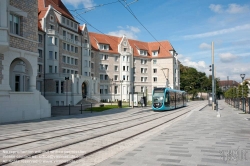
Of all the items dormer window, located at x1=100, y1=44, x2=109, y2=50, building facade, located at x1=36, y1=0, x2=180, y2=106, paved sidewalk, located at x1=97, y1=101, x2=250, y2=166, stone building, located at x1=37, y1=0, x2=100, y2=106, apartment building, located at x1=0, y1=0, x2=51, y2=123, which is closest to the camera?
paved sidewalk, located at x1=97, y1=101, x2=250, y2=166

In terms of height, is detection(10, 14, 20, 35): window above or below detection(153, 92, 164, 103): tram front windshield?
above

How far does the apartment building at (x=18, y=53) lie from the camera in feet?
60.0

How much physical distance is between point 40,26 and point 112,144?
3937cm

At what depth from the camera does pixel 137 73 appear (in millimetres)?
75062

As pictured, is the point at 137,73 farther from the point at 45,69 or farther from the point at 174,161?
the point at 174,161

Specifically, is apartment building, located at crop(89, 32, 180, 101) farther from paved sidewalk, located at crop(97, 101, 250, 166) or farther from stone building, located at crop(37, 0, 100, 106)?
paved sidewalk, located at crop(97, 101, 250, 166)

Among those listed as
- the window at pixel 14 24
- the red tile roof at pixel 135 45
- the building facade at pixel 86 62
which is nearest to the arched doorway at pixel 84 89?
the building facade at pixel 86 62

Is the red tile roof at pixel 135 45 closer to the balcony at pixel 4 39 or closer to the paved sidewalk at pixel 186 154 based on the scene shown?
the balcony at pixel 4 39

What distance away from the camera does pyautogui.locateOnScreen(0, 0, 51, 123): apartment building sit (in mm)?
18297

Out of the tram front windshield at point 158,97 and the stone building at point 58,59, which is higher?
the stone building at point 58,59

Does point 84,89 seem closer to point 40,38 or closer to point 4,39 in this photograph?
point 40,38

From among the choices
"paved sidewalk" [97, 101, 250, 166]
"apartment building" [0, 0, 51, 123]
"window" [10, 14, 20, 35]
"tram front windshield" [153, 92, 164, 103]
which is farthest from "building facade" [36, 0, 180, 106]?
"paved sidewalk" [97, 101, 250, 166]

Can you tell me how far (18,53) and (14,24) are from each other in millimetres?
2311

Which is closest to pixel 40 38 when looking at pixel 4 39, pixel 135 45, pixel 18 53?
pixel 18 53
